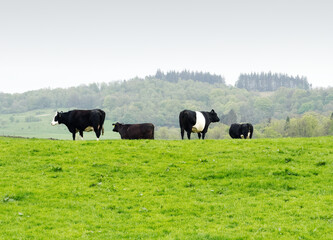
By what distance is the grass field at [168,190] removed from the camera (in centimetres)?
1380

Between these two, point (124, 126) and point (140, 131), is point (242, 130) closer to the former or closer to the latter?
point (140, 131)

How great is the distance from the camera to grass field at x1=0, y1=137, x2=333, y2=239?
13805mm

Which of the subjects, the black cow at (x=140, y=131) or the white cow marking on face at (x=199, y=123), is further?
the white cow marking on face at (x=199, y=123)

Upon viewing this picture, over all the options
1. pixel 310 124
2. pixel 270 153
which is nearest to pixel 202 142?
pixel 270 153

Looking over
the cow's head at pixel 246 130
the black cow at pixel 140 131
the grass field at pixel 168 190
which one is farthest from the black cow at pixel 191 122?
the grass field at pixel 168 190

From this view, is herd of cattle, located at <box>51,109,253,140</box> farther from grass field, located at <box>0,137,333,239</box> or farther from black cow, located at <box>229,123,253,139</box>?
grass field, located at <box>0,137,333,239</box>

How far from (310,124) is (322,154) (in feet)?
401

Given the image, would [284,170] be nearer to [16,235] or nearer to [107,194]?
[107,194]

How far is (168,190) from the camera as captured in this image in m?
18.5

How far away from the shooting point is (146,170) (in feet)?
70.4

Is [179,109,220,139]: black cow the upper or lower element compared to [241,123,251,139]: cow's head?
upper

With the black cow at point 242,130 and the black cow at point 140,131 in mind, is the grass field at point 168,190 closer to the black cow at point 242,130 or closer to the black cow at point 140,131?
the black cow at point 140,131

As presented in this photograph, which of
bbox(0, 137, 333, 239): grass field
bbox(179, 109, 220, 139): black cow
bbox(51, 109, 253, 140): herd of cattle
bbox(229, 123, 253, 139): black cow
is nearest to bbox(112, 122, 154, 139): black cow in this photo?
bbox(51, 109, 253, 140): herd of cattle

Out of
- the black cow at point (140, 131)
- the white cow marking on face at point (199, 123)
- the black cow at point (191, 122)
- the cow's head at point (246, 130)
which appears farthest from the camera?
the cow's head at point (246, 130)
